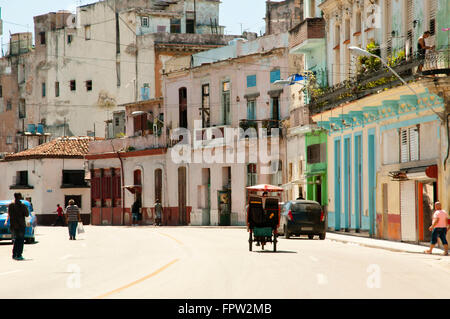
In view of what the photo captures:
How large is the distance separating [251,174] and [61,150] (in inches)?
1104

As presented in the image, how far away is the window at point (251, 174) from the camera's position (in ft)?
197

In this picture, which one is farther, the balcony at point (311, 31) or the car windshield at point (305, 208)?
the balcony at point (311, 31)

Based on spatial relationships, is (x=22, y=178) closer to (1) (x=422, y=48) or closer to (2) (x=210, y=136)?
(2) (x=210, y=136)

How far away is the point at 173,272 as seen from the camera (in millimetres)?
20312

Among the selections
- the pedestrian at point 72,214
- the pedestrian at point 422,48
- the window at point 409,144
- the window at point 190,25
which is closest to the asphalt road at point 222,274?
the pedestrian at point 422,48

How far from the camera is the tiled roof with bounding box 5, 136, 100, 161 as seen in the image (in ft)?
270

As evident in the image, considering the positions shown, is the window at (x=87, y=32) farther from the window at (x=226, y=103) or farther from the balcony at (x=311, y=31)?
the balcony at (x=311, y=31)

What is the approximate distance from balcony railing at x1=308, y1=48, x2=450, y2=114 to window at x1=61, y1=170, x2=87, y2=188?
38.2 metres

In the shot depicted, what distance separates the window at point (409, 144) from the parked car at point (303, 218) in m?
4.25

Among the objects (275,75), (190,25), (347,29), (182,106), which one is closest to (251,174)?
(275,75)

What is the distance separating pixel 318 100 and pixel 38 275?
2860 cm

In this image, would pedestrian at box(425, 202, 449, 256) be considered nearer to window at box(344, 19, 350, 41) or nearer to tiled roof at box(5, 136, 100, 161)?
window at box(344, 19, 350, 41)

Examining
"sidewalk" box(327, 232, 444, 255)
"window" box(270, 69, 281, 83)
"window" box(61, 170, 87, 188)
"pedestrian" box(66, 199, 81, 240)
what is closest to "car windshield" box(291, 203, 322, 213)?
"sidewalk" box(327, 232, 444, 255)

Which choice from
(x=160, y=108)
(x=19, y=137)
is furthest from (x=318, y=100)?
(x=19, y=137)
